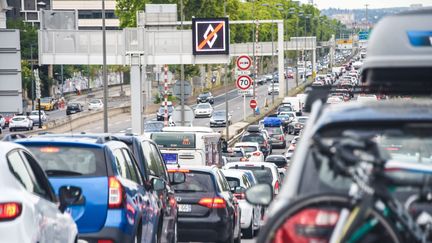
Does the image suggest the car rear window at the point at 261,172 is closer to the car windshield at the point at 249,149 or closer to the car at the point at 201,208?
the car at the point at 201,208

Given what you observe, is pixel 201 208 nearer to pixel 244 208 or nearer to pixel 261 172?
pixel 244 208

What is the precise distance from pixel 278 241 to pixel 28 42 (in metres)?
124

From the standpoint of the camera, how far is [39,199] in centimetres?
1130

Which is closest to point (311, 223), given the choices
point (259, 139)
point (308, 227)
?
point (308, 227)

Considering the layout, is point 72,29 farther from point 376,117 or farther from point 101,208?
point 376,117

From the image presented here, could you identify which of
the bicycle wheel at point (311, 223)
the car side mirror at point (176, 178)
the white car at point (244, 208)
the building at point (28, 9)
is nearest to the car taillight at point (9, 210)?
the bicycle wheel at point (311, 223)

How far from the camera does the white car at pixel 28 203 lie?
34.3 feet

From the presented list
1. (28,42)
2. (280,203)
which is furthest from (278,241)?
(28,42)

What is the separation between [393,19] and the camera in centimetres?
855

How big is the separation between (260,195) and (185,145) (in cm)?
3186

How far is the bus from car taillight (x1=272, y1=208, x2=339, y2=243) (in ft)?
104

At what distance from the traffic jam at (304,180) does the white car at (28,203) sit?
0.01 m

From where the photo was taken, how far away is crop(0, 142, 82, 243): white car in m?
10.5

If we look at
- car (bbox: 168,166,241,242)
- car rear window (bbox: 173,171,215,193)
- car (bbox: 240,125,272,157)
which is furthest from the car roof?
car (bbox: 240,125,272,157)
